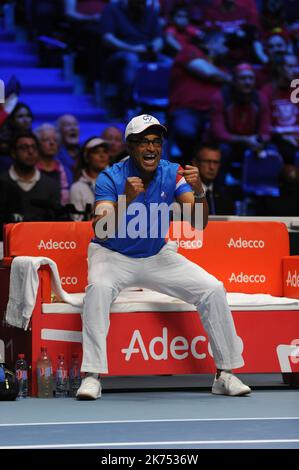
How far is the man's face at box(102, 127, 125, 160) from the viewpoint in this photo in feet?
38.5

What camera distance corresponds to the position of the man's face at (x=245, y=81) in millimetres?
12962

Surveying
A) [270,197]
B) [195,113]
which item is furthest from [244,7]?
[270,197]

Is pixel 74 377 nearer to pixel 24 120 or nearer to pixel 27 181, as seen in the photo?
pixel 27 181

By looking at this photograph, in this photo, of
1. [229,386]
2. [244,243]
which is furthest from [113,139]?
[229,386]

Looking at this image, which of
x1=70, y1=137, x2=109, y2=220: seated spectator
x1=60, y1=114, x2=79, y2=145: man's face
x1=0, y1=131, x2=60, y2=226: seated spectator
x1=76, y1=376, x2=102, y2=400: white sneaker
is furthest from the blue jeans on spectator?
x1=76, y1=376, x2=102, y2=400: white sneaker

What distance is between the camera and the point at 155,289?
7527mm

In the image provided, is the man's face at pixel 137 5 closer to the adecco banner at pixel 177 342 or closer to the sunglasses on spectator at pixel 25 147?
the sunglasses on spectator at pixel 25 147

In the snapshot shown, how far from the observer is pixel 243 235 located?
26.8 ft

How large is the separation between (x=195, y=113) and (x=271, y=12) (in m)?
1.45

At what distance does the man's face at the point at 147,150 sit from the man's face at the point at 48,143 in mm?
3927

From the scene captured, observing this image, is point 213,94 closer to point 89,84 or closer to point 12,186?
point 89,84

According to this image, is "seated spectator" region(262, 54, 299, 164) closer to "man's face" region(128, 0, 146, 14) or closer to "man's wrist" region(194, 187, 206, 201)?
"man's face" region(128, 0, 146, 14)

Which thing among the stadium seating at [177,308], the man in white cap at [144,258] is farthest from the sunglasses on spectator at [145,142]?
the stadium seating at [177,308]

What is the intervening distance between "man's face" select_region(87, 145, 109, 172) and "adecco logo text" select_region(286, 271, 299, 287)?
2774mm
